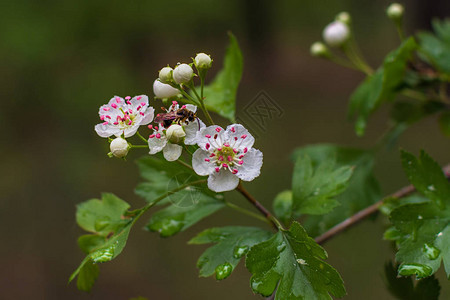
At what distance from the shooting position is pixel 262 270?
2.59 ft

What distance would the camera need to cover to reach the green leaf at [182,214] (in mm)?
959

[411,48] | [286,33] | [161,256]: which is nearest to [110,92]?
[161,256]

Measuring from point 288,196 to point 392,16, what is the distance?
0.74 metres

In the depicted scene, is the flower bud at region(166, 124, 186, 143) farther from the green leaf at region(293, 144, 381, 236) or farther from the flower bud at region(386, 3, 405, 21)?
the flower bud at region(386, 3, 405, 21)

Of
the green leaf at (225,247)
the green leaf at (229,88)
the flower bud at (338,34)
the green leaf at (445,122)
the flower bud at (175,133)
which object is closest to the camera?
the flower bud at (175,133)

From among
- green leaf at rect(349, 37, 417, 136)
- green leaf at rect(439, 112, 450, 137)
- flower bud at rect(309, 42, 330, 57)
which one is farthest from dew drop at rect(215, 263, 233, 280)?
flower bud at rect(309, 42, 330, 57)

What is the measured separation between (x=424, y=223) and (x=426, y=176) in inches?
3.9

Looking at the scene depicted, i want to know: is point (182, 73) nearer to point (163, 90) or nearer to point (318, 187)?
point (163, 90)

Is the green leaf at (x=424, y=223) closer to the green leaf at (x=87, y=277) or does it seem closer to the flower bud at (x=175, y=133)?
the flower bud at (x=175, y=133)

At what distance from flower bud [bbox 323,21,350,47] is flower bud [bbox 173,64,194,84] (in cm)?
80

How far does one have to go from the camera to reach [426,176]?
891 mm

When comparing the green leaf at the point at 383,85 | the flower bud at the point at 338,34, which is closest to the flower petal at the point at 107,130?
the green leaf at the point at 383,85

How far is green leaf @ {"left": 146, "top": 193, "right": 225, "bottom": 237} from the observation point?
96 centimetres

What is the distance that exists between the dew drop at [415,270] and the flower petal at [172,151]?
0.43m
